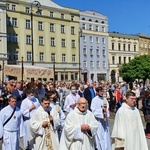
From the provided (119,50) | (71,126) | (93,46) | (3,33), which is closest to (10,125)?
(71,126)

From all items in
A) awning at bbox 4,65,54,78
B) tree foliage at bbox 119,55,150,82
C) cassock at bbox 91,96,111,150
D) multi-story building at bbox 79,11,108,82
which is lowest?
cassock at bbox 91,96,111,150

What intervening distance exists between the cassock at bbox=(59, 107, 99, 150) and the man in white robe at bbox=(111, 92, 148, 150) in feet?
2.80

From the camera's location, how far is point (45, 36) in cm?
6688

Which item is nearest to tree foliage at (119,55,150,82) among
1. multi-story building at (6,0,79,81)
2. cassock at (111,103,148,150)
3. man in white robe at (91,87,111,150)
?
multi-story building at (6,0,79,81)

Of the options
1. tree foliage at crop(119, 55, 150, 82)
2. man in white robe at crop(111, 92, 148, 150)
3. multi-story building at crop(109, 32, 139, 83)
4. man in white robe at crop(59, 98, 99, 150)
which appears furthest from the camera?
multi-story building at crop(109, 32, 139, 83)

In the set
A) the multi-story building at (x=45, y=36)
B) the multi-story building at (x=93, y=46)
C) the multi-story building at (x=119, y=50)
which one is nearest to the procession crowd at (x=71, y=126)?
the multi-story building at (x=45, y=36)

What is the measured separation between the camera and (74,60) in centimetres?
7225

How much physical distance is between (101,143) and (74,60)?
204 ft

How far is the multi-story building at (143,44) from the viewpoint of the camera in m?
95.1

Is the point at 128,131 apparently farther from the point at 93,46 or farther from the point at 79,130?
the point at 93,46

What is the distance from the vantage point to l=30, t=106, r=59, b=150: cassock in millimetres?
7648

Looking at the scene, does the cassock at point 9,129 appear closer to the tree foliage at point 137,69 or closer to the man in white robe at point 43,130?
the man in white robe at point 43,130

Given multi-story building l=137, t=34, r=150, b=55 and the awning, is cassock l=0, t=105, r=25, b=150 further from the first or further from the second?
multi-story building l=137, t=34, r=150, b=55

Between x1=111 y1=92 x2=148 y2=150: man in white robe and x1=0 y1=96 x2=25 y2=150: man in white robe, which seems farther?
x1=0 y1=96 x2=25 y2=150: man in white robe
